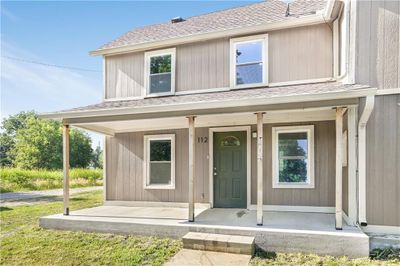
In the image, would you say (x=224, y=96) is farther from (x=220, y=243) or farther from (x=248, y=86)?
(x=220, y=243)

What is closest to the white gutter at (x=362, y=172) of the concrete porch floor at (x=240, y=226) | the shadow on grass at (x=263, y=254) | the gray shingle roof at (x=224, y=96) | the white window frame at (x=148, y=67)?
the concrete porch floor at (x=240, y=226)

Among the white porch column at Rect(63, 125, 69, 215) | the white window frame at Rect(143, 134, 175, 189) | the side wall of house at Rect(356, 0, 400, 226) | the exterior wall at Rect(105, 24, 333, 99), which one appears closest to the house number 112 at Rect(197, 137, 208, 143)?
the white window frame at Rect(143, 134, 175, 189)

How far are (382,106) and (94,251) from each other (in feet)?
20.0

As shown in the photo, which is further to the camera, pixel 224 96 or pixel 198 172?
pixel 198 172

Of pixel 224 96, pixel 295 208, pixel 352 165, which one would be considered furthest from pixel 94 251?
pixel 352 165

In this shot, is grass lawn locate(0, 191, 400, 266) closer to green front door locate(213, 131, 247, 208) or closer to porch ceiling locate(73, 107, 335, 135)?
green front door locate(213, 131, 247, 208)

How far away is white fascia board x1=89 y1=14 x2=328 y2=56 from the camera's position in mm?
6742

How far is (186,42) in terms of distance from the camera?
7984 mm

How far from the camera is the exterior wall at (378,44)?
4922mm

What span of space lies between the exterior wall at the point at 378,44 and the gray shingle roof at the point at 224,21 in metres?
2.13

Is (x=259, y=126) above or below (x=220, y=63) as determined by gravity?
below

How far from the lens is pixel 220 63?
7.62 metres

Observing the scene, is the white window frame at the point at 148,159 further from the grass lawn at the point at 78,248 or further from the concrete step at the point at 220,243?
the concrete step at the point at 220,243

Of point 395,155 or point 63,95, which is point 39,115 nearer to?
point 395,155
